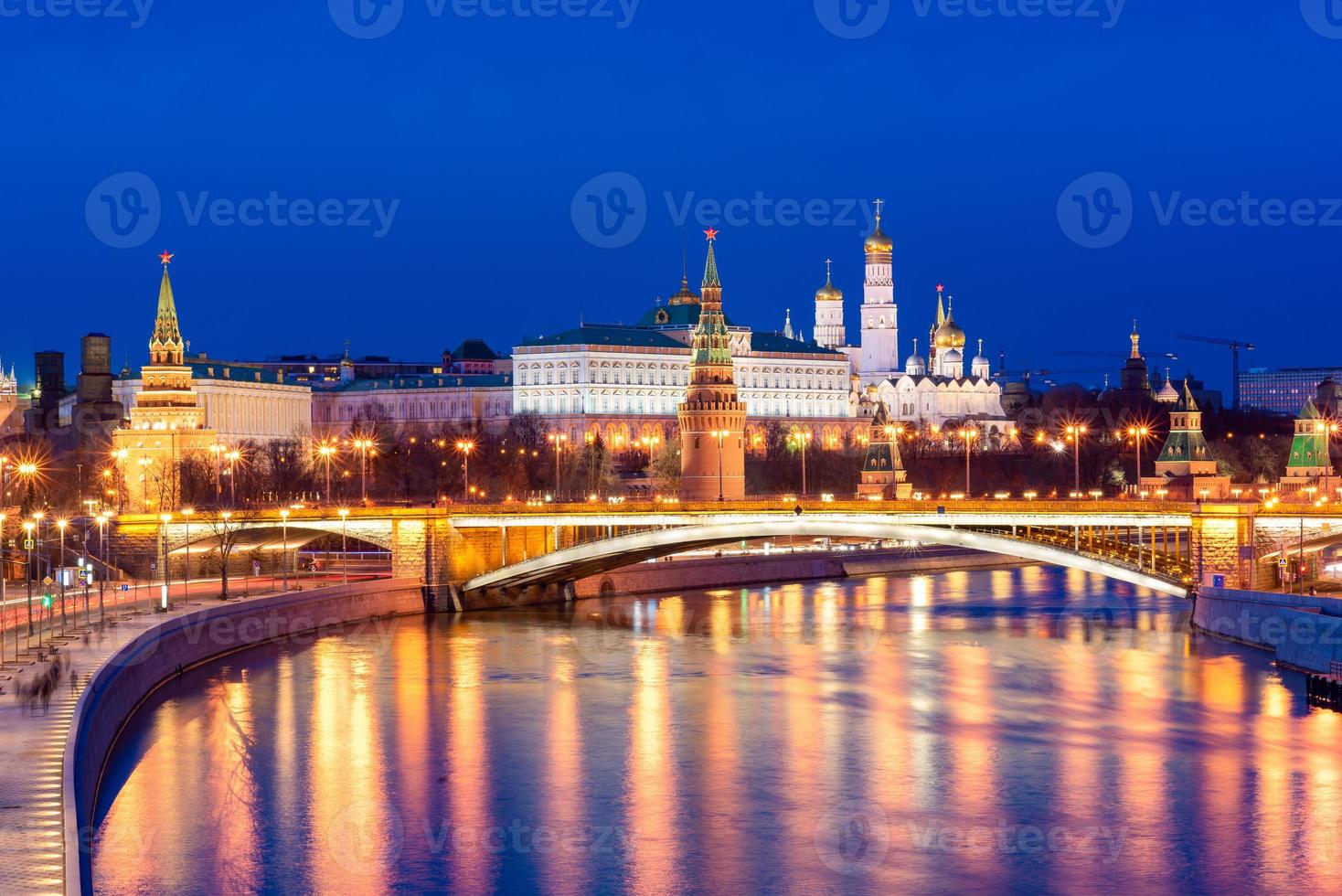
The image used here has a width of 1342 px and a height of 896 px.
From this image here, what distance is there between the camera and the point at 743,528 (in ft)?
197

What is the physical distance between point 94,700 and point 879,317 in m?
148

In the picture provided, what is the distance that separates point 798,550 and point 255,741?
46.0 meters

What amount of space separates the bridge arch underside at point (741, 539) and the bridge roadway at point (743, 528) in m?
0.06

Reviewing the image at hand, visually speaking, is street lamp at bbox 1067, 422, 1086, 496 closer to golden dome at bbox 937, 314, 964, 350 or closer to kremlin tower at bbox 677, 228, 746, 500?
kremlin tower at bbox 677, 228, 746, 500

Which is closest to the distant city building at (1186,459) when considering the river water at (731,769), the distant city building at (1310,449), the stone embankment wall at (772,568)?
the distant city building at (1310,449)

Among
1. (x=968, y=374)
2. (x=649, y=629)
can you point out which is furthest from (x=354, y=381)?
(x=649, y=629)

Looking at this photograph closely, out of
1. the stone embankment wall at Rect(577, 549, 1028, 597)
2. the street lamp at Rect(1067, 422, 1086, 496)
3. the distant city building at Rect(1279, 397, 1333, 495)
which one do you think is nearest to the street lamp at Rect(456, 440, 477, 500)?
the stone embankment wall at Rect(577, 549, 1028, 597)

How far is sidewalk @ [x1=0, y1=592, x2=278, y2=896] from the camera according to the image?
78.1ft

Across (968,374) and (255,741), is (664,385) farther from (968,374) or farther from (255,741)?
(255,741)

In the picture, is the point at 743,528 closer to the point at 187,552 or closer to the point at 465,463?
the point at 465,463

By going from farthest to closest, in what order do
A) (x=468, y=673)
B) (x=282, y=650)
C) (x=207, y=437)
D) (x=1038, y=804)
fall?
(x=207, y=437) → (x=282, y=650) → (x=468, y=673) → (x=1038, y=804)

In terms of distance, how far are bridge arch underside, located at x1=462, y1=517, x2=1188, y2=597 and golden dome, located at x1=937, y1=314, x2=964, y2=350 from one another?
4617 inches

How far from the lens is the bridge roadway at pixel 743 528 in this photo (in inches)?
2188

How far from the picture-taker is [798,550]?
274 feet
